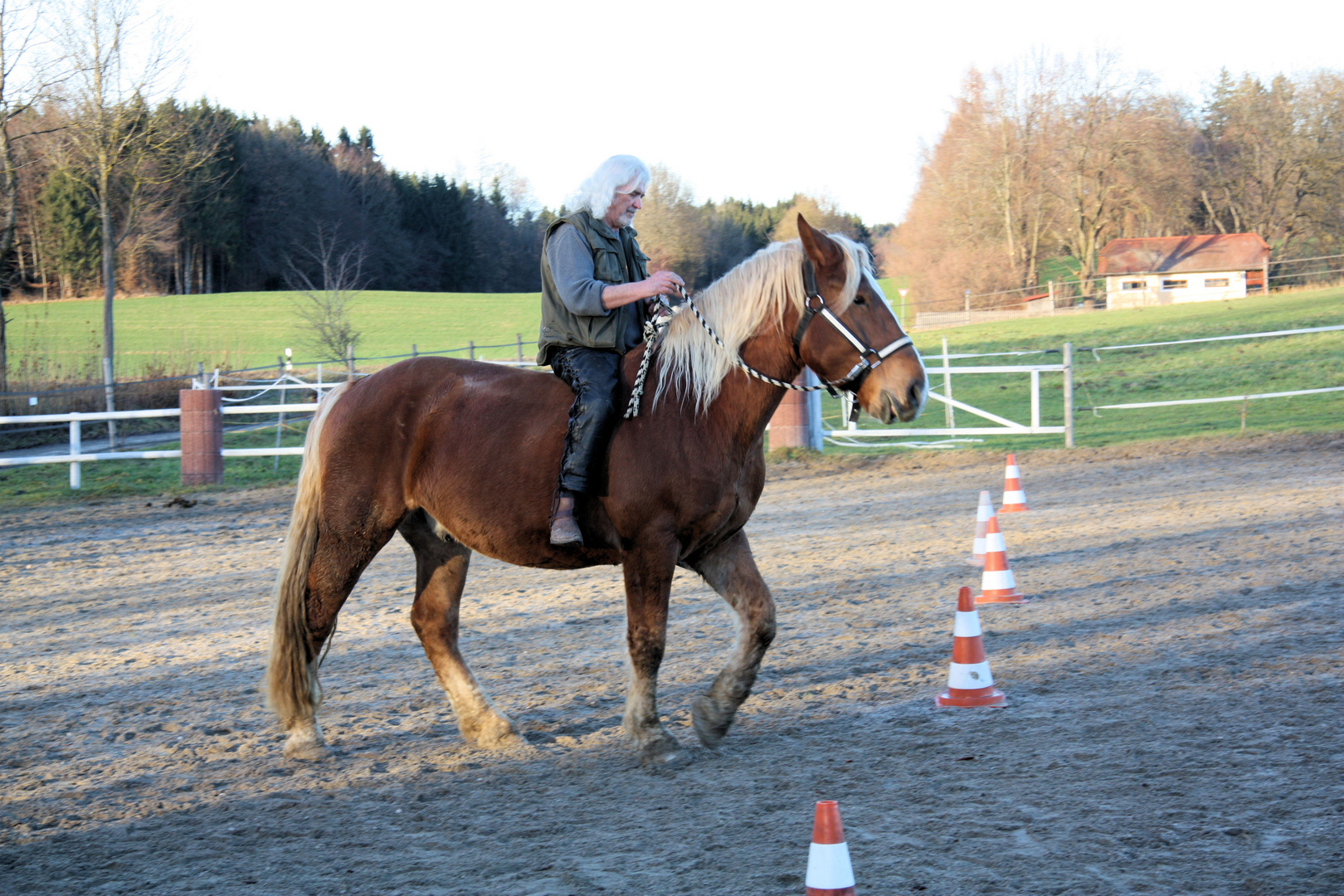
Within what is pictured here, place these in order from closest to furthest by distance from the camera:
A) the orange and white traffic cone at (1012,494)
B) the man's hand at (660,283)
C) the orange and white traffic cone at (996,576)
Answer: the man's hand at (660,283), the orange and white traffic cone at (996,576), the orange and white traffic cone at (1012,494)

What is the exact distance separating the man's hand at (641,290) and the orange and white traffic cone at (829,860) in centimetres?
215

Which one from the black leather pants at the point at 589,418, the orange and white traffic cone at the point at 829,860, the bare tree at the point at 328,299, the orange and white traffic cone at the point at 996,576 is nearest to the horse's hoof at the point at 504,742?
the black leather pants at the point at 589,418

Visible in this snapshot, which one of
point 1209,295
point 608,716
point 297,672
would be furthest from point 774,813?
point 1209,295

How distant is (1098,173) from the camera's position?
52688 mm

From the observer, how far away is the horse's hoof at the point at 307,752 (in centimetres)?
430

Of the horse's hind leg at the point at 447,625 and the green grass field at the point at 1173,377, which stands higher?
the green grass field at the point at 1173,377

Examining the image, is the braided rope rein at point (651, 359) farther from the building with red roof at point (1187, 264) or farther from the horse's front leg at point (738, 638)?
the building with red roof at point (1187, 264)

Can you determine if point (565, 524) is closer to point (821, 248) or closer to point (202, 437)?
point (821, 248)

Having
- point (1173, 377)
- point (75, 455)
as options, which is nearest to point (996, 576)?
point (75, 455)

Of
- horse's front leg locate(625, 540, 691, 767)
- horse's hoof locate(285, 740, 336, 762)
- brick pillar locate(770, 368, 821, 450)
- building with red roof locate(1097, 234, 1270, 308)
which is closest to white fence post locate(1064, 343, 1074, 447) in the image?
brick pillar locate(770, 368, 821, 450)

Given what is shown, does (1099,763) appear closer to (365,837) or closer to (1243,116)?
(365,837)

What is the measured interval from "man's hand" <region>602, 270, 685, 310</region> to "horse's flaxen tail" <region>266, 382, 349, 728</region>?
1.39m

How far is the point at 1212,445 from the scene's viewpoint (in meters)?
13.7

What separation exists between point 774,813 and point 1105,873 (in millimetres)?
1070
